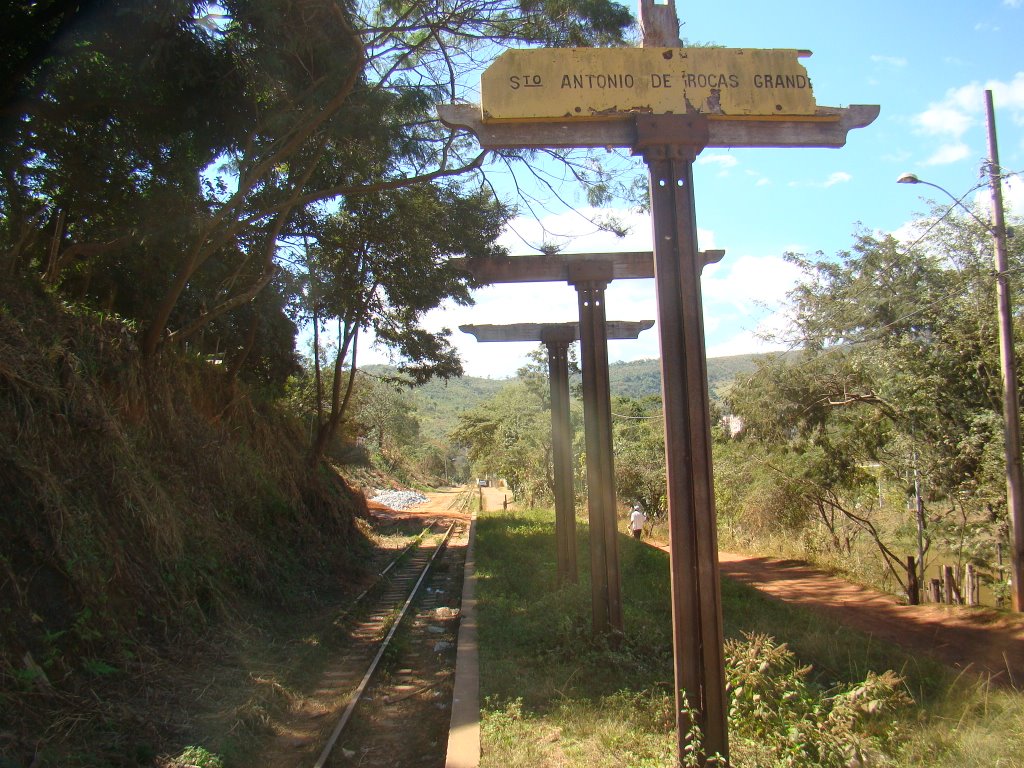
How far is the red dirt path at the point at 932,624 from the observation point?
28.4 ft

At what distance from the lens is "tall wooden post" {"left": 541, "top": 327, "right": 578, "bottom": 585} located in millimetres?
12477

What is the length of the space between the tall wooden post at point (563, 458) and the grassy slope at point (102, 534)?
4.31m

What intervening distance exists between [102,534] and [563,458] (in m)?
7.10

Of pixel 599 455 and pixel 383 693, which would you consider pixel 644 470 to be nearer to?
pixel 599 455

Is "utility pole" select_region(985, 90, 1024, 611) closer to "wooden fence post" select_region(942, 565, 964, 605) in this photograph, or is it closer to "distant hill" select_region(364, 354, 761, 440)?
"wooden fence post" select_region(942, 565, 964, 605)

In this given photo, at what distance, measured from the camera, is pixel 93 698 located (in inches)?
233

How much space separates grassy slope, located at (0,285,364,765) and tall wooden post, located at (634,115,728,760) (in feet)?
13.6

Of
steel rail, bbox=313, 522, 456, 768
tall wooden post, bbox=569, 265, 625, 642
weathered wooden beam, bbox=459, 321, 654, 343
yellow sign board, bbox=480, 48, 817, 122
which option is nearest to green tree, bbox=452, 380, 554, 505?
weathered wooden beam, bbox=459, 321, 654, 343

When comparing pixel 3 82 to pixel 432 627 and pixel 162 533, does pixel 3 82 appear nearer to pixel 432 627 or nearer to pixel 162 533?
pixel 162 533

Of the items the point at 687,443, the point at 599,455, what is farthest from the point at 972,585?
the point at 687,443

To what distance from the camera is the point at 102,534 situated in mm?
7418

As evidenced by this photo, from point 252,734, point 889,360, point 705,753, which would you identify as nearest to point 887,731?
point 705,753

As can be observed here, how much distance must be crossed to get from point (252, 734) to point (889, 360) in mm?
13605

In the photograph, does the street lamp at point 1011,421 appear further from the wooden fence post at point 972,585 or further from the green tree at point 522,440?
the green tree at point 522,440
